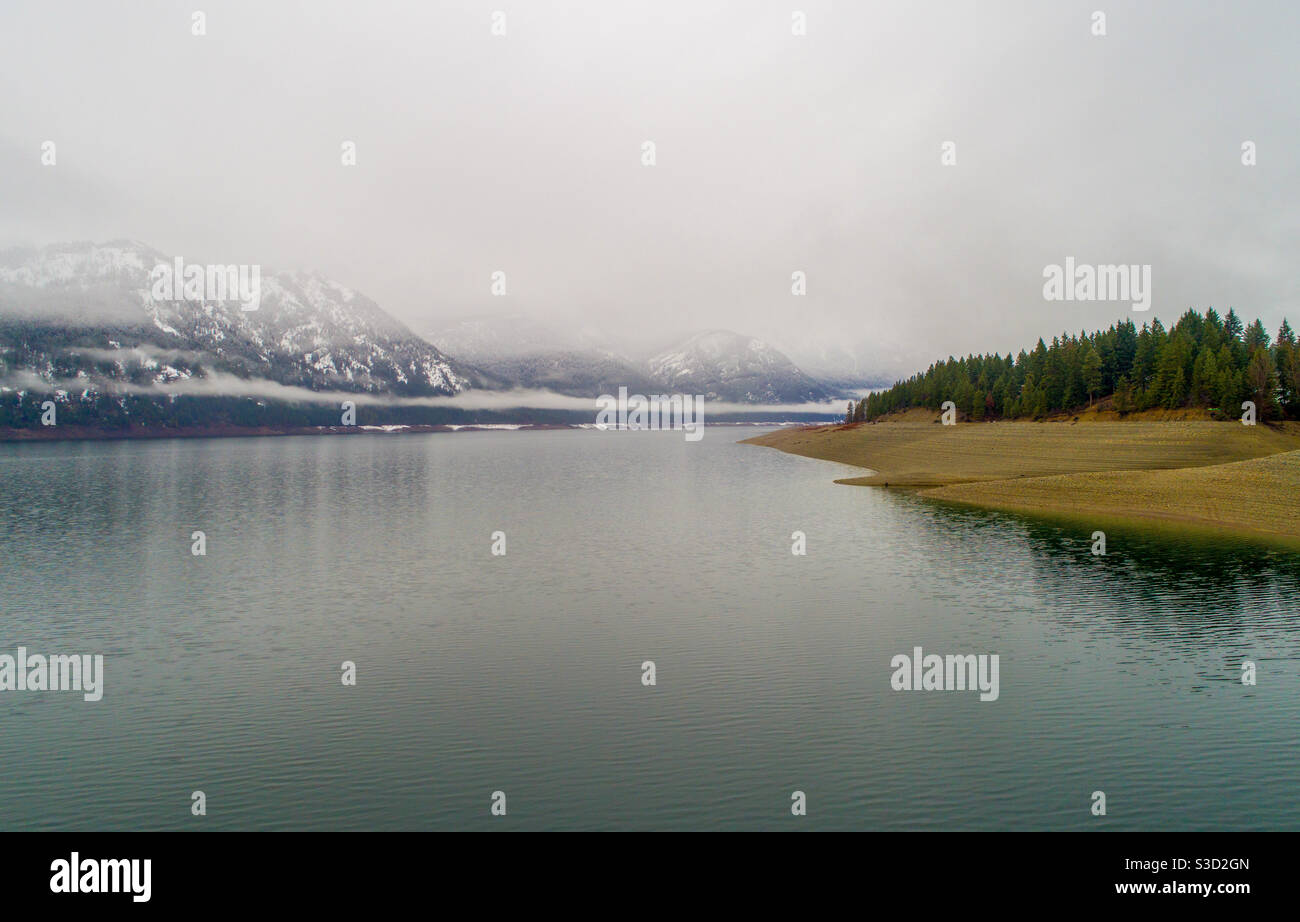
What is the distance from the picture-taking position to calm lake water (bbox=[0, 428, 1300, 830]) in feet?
60.4

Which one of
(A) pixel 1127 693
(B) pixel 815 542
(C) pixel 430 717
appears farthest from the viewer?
(B) pixel 815 542

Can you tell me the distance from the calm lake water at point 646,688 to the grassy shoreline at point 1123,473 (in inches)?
437

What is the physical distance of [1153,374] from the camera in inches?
5049

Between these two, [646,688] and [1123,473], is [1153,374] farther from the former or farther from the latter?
[646,688]

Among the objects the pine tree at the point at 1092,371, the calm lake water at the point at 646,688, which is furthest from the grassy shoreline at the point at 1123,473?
the pine tree at the point at 1092,371

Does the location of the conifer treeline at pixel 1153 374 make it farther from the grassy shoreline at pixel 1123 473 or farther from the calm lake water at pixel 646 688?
the calm lake water at pixel 646 688

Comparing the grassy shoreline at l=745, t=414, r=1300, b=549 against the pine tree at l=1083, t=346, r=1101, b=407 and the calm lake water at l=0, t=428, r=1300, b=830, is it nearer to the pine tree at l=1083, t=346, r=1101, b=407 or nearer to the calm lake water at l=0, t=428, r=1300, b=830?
the calm lake water at l=0, t=428, r=1300, b=830

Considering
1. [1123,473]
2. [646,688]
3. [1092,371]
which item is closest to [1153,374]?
[1092,371]

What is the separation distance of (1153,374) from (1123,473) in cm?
6413
